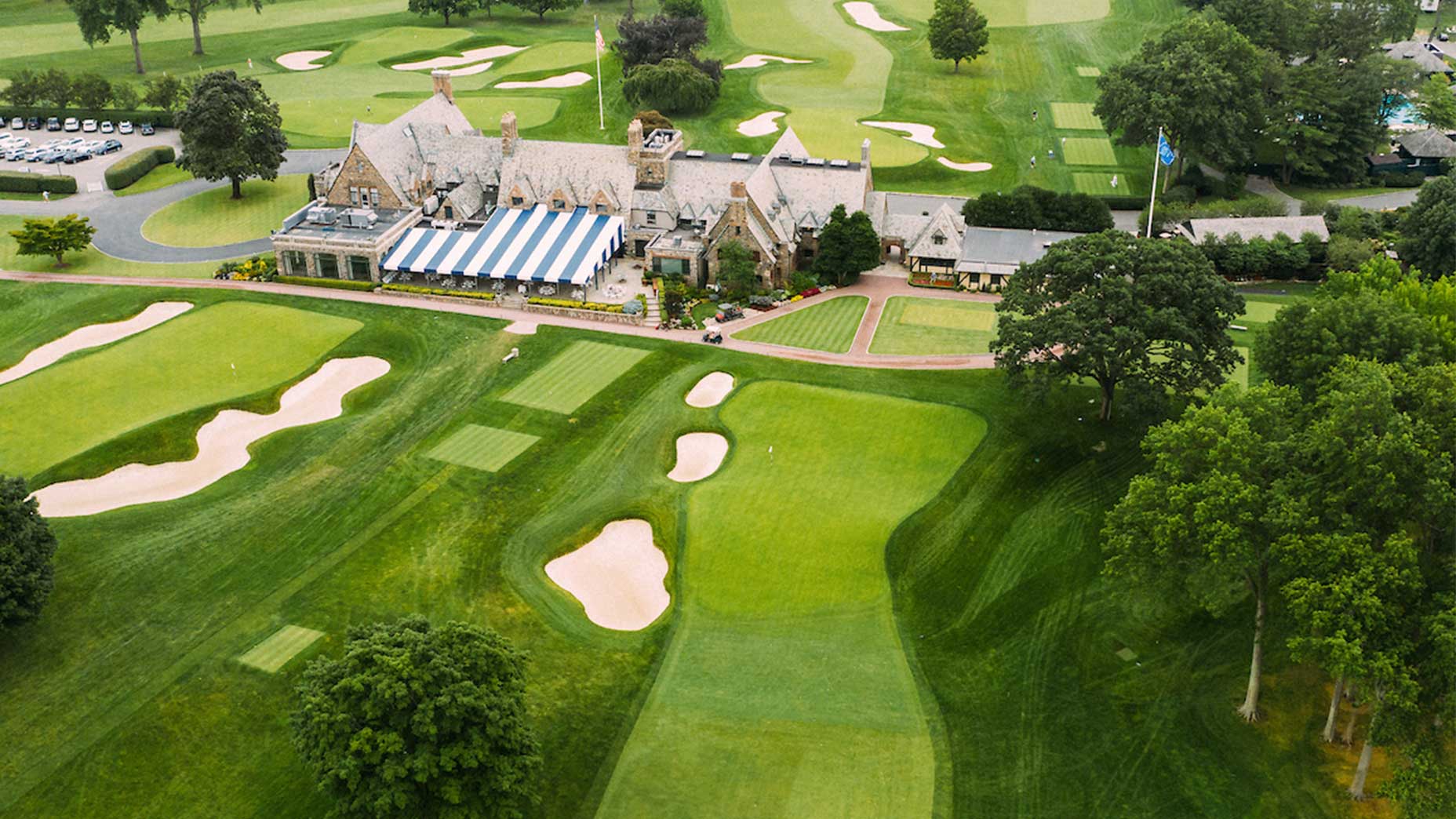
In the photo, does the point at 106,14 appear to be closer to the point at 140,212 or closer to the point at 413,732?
the point at 140,212

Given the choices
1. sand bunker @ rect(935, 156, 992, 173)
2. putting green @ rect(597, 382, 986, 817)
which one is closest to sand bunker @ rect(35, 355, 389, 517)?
putting green @ rect(597, 382, 986, 817)

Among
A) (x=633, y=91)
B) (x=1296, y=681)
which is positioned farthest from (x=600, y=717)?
(x=633, y=91)

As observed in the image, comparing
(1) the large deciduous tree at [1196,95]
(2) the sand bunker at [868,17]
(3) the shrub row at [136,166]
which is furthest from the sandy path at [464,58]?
(1) the large deciduous tree at [1196,95]

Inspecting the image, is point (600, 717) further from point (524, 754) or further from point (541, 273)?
point (541, 273)

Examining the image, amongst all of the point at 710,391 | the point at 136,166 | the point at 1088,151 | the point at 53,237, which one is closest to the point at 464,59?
the point at 136,166

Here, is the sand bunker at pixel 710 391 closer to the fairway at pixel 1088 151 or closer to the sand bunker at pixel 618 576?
the sand bunker at pixel 618 576

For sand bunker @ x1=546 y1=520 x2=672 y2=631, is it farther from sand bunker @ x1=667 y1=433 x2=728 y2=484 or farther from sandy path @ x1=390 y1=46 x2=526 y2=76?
sandy path @ x1=390 y1=46 x2=526 y2=76
